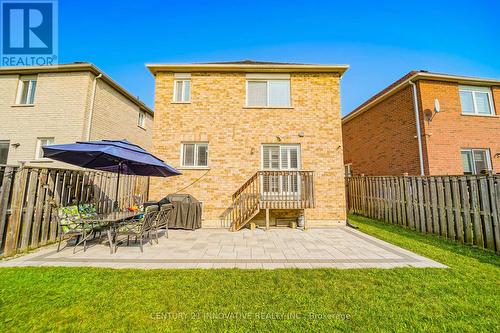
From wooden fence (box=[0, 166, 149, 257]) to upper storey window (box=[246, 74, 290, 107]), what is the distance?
701 cm

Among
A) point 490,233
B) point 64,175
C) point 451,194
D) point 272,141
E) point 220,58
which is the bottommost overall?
point 490,233

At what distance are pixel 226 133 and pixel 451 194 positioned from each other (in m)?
8.07

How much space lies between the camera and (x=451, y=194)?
6.34 metres

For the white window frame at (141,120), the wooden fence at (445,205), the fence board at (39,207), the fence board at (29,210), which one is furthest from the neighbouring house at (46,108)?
the wooden fence at (445,205)

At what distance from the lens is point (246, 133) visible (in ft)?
30.1

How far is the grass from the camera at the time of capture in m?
2.53

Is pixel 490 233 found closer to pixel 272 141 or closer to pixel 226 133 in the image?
pixel 272 141

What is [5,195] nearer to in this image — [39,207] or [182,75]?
[39,207]

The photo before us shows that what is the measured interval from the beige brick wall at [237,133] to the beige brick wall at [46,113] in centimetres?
465

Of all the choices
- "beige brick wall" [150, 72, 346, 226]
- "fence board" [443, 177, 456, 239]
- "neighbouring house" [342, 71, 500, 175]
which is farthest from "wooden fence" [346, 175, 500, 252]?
"neighbouring house" [342, 71, 500, 175]

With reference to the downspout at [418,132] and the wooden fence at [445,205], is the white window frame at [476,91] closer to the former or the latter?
the downspout at [418,132]

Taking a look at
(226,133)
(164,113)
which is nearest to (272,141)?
(226,133)

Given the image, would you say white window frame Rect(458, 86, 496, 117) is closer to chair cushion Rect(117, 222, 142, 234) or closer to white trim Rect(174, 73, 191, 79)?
white trim Rect(174, 73, 191, 79)

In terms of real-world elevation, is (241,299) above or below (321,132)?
below
